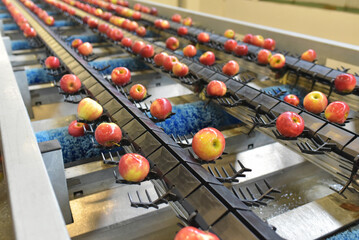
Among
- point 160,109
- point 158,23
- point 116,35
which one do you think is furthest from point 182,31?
point 160,109

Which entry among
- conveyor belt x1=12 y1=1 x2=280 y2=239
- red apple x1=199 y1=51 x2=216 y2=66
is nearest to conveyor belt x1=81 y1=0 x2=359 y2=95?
red apple x1=199 y1=51 x2=216 y2=66

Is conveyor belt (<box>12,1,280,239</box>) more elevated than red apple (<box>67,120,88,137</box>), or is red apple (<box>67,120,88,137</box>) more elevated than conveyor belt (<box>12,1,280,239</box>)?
conveyor belt (<box>12,1,280,239</box>)

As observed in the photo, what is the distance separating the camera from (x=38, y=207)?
868mm

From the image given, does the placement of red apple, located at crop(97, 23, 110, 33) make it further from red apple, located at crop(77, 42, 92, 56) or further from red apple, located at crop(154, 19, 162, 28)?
red apple, located at crop(77, 42, 92, 56)

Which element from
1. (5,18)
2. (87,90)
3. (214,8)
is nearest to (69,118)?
(87,90)

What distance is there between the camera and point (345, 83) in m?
2.14

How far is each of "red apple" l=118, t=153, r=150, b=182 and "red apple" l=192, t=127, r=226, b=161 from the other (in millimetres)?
238

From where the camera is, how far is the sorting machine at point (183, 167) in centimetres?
104

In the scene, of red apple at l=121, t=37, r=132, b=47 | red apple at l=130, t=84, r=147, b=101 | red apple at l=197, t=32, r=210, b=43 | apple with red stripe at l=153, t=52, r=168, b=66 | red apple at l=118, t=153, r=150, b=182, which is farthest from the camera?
red apple at l=197, t=32, r=210, b=43

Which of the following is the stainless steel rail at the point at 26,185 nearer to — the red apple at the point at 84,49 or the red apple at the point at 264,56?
the red apple at the point at 84,49

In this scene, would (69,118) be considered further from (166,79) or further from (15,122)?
(166,79)

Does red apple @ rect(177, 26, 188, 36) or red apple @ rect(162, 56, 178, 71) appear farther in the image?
red apple @ rect(177, 26, 188, 36)

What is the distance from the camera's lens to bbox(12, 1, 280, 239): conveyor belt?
3.34 ft

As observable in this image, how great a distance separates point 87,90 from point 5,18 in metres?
4.46
